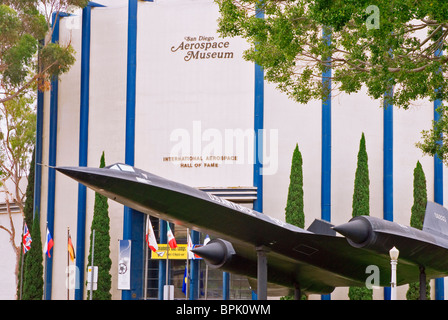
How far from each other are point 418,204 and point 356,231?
57.7 ft

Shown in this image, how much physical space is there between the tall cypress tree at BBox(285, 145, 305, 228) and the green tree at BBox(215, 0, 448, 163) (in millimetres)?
12832

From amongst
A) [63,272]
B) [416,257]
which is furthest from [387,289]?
[63,272]

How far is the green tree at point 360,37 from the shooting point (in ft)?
56.7

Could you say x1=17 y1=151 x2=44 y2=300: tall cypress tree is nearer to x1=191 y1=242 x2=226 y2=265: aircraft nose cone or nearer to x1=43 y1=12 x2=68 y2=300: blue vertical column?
x1=43 y1=12 x2=68 y2=300: blue vertical column

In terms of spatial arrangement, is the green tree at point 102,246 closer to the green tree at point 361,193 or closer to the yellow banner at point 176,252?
the yellow banner at point 176,252

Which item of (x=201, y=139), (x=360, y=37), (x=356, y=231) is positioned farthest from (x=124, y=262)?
(x=360, y=37)

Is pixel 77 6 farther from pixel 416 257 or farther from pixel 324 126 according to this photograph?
pixel 416 257

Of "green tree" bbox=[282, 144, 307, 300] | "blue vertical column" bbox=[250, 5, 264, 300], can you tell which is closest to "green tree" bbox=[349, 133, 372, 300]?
"green tree" bbox=[282, 144, 307, 300]

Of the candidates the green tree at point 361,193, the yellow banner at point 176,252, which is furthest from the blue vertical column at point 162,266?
the green tree at point 361,193

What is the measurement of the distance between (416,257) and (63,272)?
79.0 ft

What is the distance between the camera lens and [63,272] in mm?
39344

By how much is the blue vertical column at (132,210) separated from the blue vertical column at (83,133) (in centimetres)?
280

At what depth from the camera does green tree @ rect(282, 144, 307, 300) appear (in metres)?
34.6

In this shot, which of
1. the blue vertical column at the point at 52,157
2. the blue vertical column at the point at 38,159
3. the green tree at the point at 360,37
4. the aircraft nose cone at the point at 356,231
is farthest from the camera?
the blue vertical column at the point at 38,159
